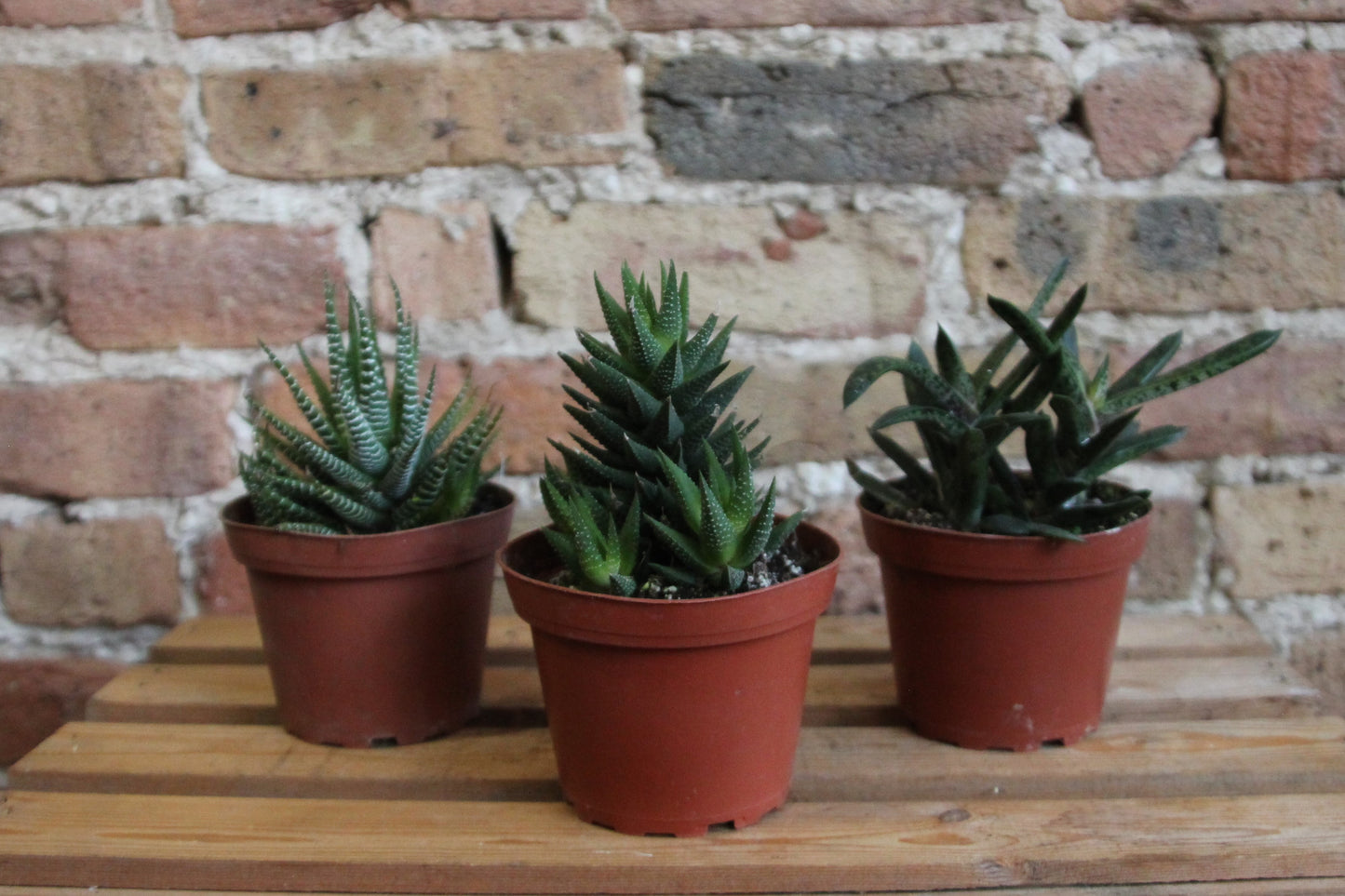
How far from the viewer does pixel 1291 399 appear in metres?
1.08

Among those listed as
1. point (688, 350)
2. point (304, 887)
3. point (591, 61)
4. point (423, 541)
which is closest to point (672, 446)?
point (688, 350)

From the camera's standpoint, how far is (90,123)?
3.43 ft

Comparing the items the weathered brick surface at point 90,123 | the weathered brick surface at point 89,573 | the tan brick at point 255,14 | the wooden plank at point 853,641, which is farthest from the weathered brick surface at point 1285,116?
the weathered brick surface at point 89,573

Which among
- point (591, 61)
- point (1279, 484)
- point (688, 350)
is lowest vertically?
point (1279, 484)

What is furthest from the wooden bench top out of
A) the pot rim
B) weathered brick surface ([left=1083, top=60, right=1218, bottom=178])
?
weathered brick surface ([left=1083, top=60, right=1218, bottom=178])

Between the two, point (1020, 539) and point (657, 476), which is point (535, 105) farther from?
point (1020, 539)

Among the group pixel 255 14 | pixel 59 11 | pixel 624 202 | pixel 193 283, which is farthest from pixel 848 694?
pixel 59 11

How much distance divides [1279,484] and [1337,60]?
0.43 meters

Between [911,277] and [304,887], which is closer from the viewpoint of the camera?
[304,887]

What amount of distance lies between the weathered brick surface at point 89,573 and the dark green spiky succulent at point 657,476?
587mm

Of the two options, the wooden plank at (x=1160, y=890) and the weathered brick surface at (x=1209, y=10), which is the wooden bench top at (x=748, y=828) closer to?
the wooden plank at (x=1160, y=890)

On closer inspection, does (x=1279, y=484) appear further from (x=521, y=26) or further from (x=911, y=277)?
(x=521, y=26)

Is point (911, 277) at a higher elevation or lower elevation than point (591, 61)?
lower

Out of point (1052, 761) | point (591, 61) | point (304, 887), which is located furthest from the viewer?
point (591, 61)
